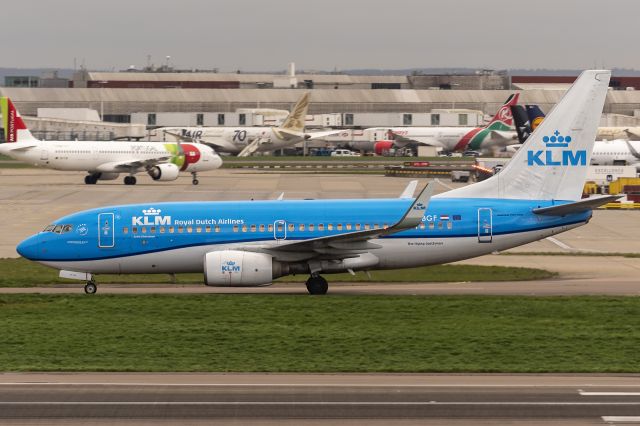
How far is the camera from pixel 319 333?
3189 cm

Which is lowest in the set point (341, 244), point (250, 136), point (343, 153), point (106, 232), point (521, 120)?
point (341, 244)

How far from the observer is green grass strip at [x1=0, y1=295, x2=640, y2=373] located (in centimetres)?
2797

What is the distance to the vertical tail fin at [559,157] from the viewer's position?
41.0 metres

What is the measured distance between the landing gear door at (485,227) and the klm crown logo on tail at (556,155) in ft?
9.17

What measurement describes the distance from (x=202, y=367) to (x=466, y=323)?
30.3ft

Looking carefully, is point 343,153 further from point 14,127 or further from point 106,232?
point 106,232

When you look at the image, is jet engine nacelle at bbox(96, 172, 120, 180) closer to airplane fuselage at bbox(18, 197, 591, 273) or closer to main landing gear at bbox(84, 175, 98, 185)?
main landing gear at bbox(84, 175, 98, 185)

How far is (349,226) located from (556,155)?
7.91 meters

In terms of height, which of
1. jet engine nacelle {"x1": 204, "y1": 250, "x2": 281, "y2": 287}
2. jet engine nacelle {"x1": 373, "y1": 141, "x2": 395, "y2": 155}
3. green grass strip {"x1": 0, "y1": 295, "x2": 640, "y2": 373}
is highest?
jet engine nacelle {"x1": 373, "y1": 141, "x2": 395, "y2": 155}

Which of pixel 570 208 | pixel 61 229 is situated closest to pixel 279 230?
pixel 61 229

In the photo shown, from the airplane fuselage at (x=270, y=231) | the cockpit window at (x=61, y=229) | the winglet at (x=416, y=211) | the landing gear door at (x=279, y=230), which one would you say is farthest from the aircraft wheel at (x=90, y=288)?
the winglet at (x=416, y=211)

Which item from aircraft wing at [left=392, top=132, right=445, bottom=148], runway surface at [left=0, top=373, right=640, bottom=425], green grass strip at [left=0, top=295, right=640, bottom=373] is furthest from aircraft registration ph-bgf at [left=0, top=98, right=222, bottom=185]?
runway surface at [left=0, top=373, right=640, bottom=425]

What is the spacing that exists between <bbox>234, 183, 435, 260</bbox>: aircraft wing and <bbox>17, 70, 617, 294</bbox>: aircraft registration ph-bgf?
0.05m

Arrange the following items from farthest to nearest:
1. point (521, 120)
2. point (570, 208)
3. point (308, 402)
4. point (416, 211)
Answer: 1. point (521, 120)
2. point (570, 208)
3. point (416, 211)
4. point (308, 402)
